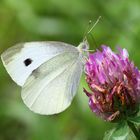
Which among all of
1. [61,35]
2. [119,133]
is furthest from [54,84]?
[61,35]

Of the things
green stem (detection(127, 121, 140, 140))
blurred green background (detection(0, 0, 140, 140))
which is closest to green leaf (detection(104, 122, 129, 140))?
green stem (detection(127, 121, 140, 140))

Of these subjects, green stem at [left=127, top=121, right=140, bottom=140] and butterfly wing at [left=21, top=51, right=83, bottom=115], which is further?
butterfly wing at [left=21, top=51, right=83, bottom=115]

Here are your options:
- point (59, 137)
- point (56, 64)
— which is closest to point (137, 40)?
point (59, 137)

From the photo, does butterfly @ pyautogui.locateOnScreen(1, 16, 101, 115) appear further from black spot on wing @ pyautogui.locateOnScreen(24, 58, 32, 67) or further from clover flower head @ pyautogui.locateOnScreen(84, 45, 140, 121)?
clover flower head @ pyautogui.locateOnScreen(84, 45, 140, 121)

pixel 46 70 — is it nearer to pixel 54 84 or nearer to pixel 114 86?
pixel 54 84

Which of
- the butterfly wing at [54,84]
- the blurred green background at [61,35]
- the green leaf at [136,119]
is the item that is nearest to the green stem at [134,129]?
the green leaf at [136,119]

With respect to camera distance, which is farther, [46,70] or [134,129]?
[46,70]

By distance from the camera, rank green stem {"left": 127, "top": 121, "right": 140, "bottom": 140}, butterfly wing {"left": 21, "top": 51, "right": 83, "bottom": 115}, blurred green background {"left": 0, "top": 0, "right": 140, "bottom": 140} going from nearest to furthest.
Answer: green stem {"left": 127, "top": 121, "right": 140, "bottom": 140} → butterfly wing {"left": 21, "top": 51, "right": 83, "bottom": 115} → blurred green background {"left": 0, "top": 0, "right": 140, "bottom": 140}

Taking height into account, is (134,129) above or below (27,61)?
below
